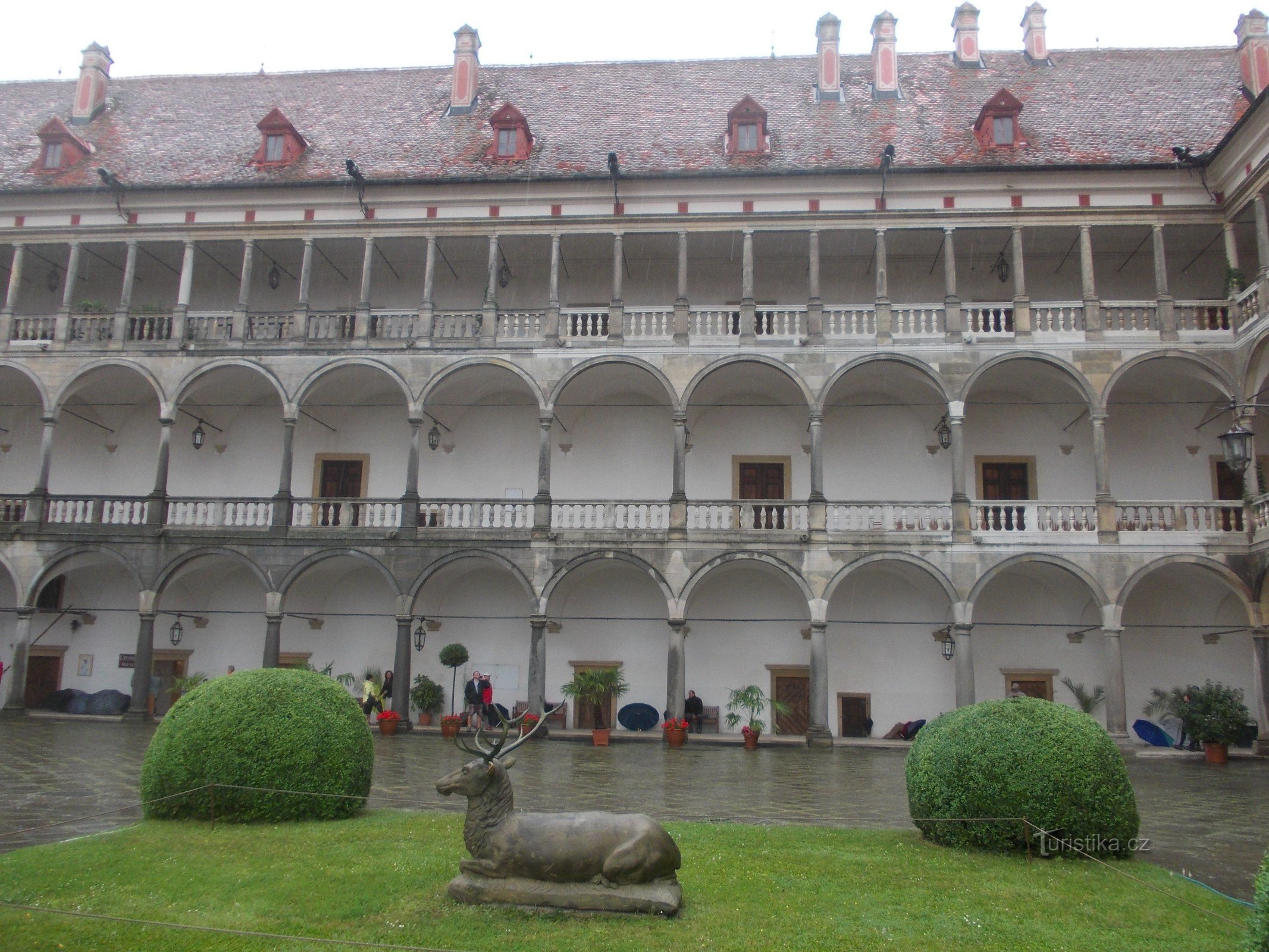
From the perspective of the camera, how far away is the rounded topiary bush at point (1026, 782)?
8.59 meters

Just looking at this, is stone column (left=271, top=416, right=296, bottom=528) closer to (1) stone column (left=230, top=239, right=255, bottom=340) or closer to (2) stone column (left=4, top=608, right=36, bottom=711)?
(1) stone column (left=230, top=239, right=255, bottom=340)

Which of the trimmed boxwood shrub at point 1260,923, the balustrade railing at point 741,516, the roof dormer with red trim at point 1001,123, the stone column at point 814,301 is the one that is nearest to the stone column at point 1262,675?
the balustrade railing at point 741,516

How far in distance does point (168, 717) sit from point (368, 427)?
15.2m

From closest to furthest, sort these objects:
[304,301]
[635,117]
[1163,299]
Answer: [1163,299], [304,301], [635,117]

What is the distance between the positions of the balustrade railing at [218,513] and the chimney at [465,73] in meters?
11.8

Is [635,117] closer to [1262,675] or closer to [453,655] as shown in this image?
[453,655]

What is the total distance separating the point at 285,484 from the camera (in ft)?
72.8

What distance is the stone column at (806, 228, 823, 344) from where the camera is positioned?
2152 centimetres

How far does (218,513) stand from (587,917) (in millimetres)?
17965

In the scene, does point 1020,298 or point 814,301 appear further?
point 814,301

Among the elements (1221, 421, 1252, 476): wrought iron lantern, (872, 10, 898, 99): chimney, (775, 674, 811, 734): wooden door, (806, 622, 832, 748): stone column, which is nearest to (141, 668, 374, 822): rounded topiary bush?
(1221, 421, 1252, 476): wrought iron lantern

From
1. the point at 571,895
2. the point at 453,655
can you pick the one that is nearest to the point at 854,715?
the point at 453,655

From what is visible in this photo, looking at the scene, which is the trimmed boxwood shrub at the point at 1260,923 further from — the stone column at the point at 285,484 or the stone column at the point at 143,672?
the stone column at the point at 143,672

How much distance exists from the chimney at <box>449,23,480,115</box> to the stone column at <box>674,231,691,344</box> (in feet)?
27.6
